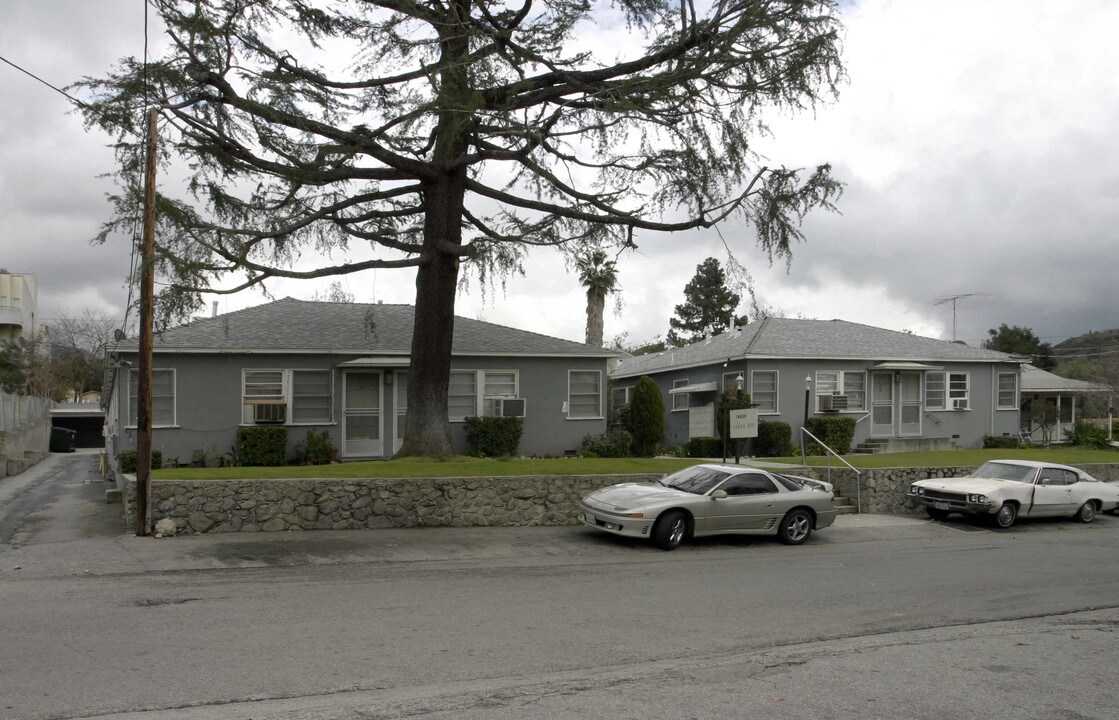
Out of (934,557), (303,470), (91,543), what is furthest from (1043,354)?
(91,543)

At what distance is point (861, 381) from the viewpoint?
2892 centimetres

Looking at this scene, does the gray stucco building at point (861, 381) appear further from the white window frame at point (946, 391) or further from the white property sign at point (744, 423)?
the white property sign at point (744, 423)

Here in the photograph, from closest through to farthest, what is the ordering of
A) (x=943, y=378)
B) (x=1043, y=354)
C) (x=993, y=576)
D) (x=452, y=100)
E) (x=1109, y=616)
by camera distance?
(x=1109, y=616) → (x=993, y=576) → (x=452, y=100) → (x=943, y=378) → (x=1043, y=354)

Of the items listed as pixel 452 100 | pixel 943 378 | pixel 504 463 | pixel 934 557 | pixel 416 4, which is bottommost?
pixel 934 557

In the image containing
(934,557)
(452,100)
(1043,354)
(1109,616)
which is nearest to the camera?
(1109,616)

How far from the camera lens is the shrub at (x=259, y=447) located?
2117 cm

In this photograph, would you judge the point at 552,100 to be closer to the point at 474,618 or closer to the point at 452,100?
the point at 452,100

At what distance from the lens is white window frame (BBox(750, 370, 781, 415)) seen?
89.8 ft

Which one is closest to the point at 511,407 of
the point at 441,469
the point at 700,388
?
the point at 441,469

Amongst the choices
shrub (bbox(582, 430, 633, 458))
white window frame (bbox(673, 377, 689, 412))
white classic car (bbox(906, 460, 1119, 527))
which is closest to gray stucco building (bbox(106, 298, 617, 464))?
shrub (bbox(582, 430, 633, 458))

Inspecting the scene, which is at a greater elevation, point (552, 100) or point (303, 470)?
point (552, 100)

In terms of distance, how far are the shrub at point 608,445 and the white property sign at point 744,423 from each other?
7.02 meters

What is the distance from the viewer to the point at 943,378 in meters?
29.8

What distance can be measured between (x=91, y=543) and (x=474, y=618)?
703 cm
